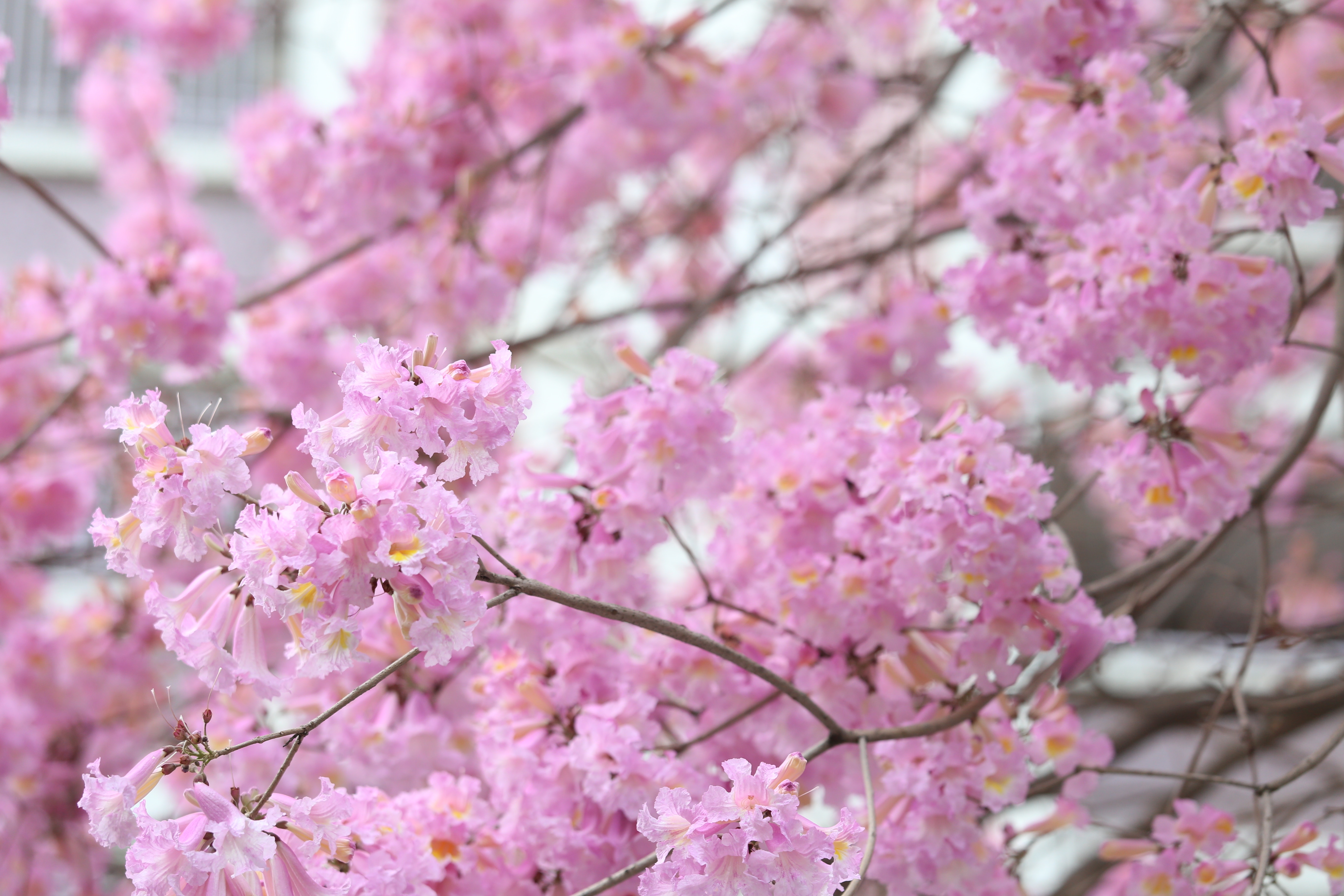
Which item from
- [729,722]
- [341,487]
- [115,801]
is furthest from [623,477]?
[115,801]

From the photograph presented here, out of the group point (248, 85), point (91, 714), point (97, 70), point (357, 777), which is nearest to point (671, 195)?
point (97, 70)

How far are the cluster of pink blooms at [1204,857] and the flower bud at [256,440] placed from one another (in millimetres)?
750

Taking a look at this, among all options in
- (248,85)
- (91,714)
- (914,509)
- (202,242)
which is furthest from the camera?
(248,85)

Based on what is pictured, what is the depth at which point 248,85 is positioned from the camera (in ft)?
14.6

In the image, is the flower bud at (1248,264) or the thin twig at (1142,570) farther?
the thin twig at (1142,570)

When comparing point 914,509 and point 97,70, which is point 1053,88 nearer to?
point 914,509

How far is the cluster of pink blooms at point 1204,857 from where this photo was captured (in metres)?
0.92

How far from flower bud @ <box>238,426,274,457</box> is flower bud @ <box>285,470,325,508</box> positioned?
0.20ft

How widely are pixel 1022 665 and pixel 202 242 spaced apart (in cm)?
202

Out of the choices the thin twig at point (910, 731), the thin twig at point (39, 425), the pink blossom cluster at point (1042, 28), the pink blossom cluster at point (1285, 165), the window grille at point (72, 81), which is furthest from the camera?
the window grille at point (72, 81)

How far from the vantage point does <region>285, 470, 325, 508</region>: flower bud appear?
0.63 m

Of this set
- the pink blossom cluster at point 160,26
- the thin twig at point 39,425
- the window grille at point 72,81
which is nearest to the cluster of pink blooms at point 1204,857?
the thin twig at point 39,425

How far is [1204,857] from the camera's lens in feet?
3.18

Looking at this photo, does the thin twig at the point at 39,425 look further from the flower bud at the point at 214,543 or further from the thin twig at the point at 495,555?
the thin twig at the point at 495,555
